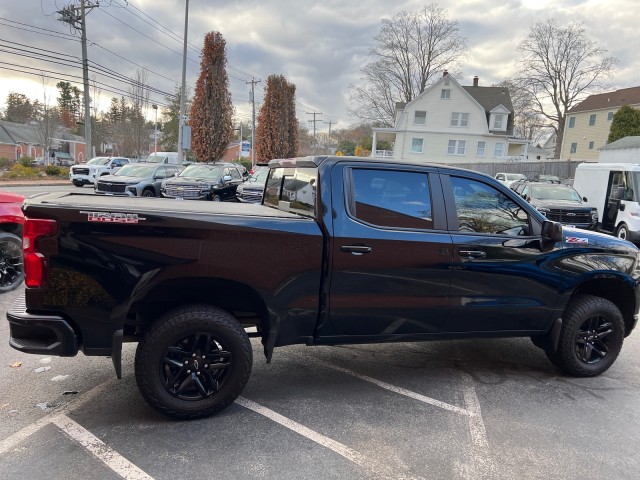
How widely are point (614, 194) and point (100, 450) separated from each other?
1313cm

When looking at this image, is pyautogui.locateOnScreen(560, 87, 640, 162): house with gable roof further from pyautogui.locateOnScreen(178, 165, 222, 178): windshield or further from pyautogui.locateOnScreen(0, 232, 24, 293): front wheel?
pyautogui.locateOnScreen(0, 232, 24, 293): front wheel

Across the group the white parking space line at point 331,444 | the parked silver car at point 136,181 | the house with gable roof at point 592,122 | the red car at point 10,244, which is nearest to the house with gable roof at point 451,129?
the house with gable roof at point 592,122

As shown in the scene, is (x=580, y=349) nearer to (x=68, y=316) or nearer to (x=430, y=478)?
(x=430, y=478)

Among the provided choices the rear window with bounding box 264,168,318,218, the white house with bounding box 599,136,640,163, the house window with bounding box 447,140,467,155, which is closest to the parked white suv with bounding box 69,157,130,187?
the rear window with bounding box 264,168,318,218

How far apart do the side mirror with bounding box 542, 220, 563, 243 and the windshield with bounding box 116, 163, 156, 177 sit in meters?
16.9

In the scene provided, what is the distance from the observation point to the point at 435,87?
142 ft

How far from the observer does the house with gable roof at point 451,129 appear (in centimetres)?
4334

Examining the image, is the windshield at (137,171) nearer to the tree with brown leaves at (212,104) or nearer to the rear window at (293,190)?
the tree with brown leaves at (212,104)

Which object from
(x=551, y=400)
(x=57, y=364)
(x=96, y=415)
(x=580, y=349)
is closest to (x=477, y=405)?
(x=551, y=400)

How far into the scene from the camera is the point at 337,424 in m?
3.26

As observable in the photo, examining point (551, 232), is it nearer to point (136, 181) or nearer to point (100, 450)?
point (100, 450)

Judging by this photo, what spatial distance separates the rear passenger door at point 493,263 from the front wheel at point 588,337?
0.36 metres

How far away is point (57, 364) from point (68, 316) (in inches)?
58.5

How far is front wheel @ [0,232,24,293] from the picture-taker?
19.2 ft
